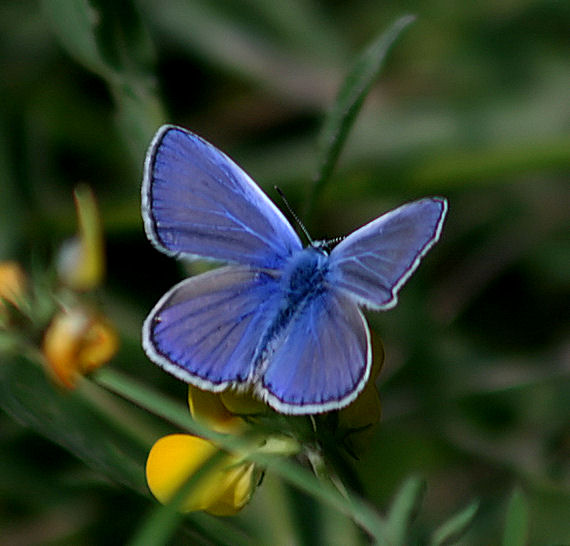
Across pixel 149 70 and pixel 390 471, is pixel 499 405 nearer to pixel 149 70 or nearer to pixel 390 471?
pixel 390 471

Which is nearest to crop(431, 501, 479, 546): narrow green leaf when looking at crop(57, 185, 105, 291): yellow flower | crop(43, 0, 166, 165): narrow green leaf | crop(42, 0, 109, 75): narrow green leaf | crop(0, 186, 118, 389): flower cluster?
crop(0, 186, 118, 389): flower cluster

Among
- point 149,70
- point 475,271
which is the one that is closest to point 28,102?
point 149,70

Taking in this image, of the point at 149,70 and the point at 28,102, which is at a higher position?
the point at 149,70

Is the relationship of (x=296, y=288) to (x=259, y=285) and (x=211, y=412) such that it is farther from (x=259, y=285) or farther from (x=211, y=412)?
(x=211, y=412)

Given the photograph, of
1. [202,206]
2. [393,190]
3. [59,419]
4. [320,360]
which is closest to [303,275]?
[202,206]

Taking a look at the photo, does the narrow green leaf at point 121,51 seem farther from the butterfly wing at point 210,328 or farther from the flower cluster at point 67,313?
the butterfly wing at point 210,328

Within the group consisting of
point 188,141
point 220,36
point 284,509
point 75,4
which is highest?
point 75,4

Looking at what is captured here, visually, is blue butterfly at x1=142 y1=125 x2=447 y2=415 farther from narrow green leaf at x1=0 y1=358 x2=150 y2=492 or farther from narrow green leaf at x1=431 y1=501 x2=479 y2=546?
narrow green leaf at x1=431 y1=501 x2=479 y2=546

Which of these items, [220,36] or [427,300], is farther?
[220,36]
